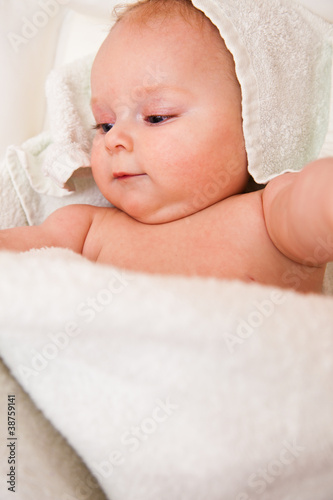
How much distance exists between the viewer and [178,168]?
904mm

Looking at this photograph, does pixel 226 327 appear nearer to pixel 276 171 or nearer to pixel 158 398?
pixel 158 398

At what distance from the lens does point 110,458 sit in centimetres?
Answer: 59

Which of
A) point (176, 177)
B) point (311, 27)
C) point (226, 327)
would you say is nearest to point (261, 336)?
point (226, 327)

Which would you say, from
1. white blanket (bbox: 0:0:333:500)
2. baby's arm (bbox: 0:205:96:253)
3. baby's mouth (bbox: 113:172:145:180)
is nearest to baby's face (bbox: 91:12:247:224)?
baby's mouth (bbox: 113:172:145:180)

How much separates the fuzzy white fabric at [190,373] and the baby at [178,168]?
0.91 ft

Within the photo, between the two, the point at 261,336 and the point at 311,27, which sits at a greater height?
the point at 311,27

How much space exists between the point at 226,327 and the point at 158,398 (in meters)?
0.12
